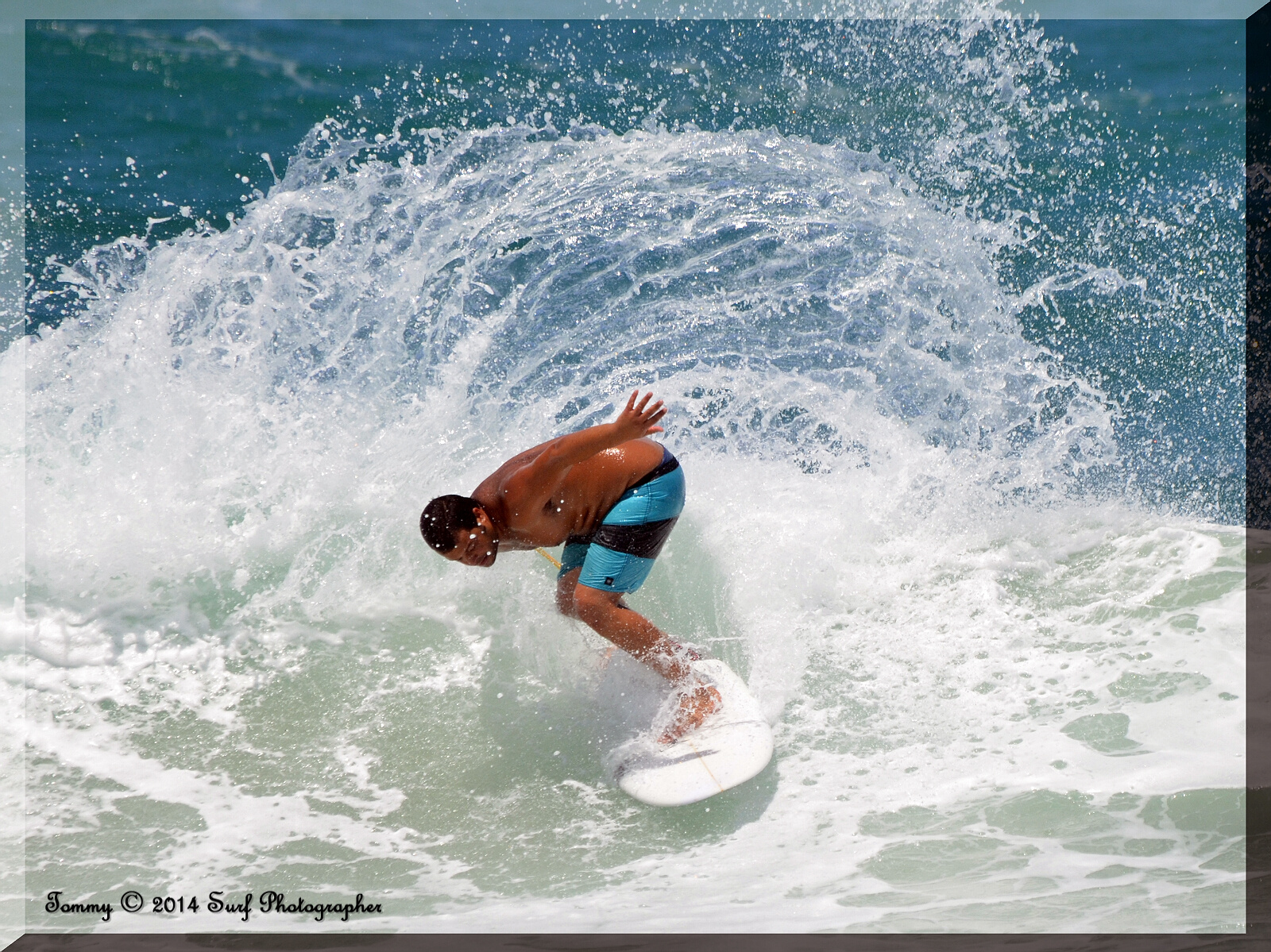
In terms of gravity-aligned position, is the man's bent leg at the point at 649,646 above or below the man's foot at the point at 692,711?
above

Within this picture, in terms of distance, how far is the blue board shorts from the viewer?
11.7ft

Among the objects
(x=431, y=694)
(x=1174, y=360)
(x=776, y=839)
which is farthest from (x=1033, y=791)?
(x=1174, y=360)

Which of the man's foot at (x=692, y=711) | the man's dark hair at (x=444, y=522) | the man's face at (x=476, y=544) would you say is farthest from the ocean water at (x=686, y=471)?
the man's dark hair at (x=444, y=522)

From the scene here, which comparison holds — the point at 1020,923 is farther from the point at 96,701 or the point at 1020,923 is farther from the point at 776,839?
the point at 96,701

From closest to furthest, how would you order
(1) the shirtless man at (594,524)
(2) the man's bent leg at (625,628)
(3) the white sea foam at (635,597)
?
(3) the white sea foam at (635,597), (1) the shirtless man at (594,524), (2) the man's bent leg at (625,628)

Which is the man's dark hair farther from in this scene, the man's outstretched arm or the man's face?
the man's outstretched arm

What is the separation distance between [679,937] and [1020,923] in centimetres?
103

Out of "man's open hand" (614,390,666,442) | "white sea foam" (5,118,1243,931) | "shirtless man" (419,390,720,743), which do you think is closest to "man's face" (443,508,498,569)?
"shirtless man" (419,390,720,743)

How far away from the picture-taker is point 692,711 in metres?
3.62

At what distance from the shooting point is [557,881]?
10.0 ft

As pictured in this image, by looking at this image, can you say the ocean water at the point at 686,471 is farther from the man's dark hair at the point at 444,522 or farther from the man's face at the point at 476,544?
the man's dark hair at the point at 444,522

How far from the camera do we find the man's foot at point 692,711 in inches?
141

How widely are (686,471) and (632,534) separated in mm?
2084

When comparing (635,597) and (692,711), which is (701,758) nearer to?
(692,711)
